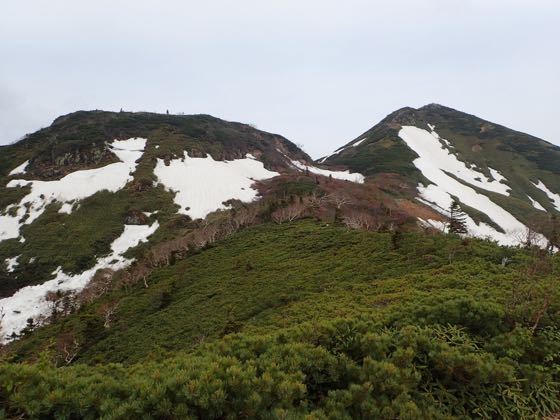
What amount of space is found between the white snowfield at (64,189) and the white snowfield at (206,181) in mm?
9139

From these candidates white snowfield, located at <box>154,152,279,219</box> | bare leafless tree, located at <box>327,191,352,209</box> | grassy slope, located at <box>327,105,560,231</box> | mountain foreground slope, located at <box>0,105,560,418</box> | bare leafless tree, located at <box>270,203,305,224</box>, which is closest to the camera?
mountain foreground slope, located at <box>0,105,560,418</box>

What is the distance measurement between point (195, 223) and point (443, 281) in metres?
59.5

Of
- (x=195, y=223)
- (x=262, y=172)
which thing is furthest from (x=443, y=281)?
(x=262, y=172)

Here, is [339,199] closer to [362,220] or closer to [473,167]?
[362,220]

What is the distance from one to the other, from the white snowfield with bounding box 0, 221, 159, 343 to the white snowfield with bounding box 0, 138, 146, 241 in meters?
18.5

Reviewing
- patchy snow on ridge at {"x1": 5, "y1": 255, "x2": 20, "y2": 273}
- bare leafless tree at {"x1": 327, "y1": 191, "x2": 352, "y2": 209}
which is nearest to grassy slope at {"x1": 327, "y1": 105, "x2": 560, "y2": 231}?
bare leafless tree at {"x1": 327, "y1": 191, "x2": 352, "y2": 209}

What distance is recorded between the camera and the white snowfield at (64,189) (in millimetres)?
75113

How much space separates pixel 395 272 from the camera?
80.2 feet

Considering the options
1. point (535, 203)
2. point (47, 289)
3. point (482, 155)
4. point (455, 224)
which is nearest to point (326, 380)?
point (455, 224)

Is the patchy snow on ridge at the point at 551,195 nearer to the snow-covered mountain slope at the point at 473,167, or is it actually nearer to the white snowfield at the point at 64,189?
the snow-covered mountain slope at the point at 473,167

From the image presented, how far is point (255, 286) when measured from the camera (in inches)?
1223

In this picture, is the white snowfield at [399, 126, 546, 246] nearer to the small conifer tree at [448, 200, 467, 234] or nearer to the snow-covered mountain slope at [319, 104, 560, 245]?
the snow-covered mountain slope at [319, 104, 560, 245]

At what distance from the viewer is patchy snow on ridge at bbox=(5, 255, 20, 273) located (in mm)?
61156

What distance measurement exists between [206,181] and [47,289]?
141 feet
